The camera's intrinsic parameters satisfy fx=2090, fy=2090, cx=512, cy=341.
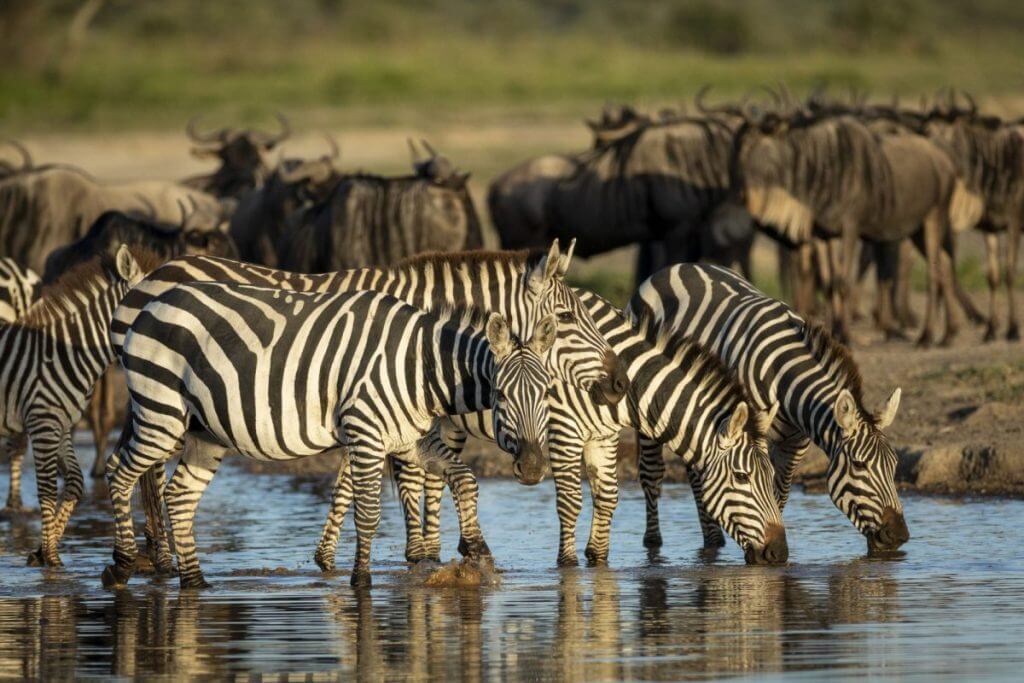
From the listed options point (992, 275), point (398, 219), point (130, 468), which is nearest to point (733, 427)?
point (130, 468)

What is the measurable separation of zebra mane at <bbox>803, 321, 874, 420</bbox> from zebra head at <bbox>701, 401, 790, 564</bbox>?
1.73ft

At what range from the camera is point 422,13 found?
6519 cm

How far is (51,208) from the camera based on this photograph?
18422mm

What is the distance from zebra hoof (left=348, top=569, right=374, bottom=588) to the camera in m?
9.31

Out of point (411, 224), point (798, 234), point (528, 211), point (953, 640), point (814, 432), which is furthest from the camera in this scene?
point (528, 211)

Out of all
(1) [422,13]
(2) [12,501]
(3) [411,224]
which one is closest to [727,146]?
(3) [411,224]

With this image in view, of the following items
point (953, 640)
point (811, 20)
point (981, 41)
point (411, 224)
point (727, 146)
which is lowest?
point (953, 640)

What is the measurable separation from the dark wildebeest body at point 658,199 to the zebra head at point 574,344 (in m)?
8.77

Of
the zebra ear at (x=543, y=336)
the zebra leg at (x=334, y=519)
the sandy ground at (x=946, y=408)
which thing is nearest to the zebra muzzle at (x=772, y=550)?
the zebra ear at (x=543, y=336)

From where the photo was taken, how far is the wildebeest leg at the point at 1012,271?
58.7 feet

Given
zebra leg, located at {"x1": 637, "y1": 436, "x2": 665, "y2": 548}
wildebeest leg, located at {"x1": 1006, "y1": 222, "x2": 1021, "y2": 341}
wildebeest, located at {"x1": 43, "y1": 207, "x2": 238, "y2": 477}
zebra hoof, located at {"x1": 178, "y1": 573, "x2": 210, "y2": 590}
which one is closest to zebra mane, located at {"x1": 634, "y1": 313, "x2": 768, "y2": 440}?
zebra leg, located at {"x1": 637, "y1": 436, "x2": 665, "y2": 548}

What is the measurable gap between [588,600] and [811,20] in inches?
2536

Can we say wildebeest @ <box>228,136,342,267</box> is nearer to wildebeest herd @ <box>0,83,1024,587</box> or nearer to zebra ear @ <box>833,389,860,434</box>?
wildebeest herd @ <box>0,83,1024,587</box>

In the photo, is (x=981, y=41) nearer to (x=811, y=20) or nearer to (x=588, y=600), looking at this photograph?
(x=811, y=20)
